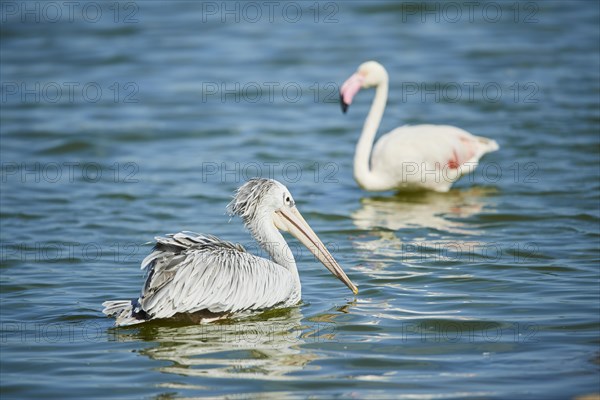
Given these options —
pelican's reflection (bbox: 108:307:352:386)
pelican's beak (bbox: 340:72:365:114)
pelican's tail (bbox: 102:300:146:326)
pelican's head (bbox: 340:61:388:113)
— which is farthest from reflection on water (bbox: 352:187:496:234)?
pelican's tail (bbox: 102:300:146:326)

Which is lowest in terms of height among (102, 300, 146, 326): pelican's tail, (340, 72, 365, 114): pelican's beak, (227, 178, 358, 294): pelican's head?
(102, 300, 146, 326): pelican's tail

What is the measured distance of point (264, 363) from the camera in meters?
5.75

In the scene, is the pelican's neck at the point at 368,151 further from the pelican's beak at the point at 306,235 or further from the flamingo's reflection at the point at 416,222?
the pelican's beak at the point at 306,235

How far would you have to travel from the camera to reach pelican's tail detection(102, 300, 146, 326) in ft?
20.4

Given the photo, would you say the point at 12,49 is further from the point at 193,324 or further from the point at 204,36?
the point at 193,324

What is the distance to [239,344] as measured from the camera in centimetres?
611

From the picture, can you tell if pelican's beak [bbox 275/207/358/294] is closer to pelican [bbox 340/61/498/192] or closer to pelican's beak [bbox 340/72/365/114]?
pelican [bbox 340/61/498/192]

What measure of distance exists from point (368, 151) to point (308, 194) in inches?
33.7

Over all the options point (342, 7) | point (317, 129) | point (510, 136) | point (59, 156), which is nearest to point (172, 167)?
point (59, 156)

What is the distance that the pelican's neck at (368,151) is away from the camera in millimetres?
10570

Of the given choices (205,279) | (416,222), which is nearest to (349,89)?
(416,222)

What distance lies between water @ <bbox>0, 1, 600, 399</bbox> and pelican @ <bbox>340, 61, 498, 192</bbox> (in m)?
0.23

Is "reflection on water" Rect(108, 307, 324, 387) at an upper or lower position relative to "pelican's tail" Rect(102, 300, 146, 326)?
lower

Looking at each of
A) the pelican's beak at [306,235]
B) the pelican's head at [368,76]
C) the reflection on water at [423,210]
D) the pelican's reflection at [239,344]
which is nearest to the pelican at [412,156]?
the pelican's head at [368,76]
